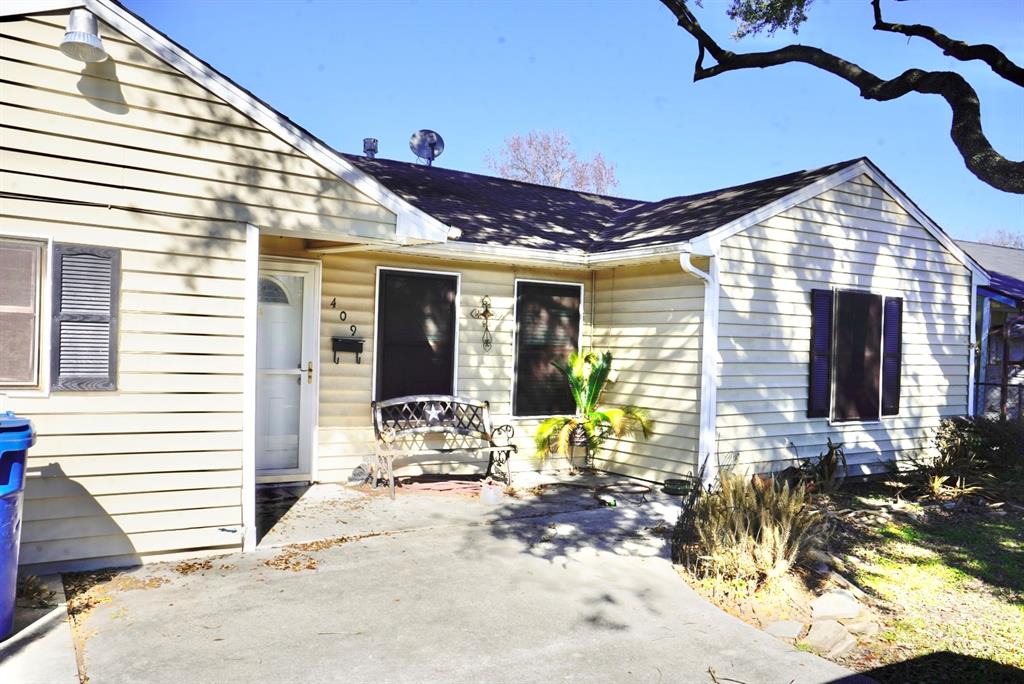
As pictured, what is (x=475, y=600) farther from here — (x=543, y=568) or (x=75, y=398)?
(x=75, y=398)

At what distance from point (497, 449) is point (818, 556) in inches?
133

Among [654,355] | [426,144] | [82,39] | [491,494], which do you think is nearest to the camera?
[82,39]

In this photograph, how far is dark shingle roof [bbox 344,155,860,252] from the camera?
863 cm

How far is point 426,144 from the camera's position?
519 inches

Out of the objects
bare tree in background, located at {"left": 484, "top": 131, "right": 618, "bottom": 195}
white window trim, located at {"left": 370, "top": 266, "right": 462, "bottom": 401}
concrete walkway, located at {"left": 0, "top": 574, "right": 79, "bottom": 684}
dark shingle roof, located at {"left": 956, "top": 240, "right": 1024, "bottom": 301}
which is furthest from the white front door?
bare tree in background, located at {"left": 484, "top": 131, "right": 618, "bottom": 195}

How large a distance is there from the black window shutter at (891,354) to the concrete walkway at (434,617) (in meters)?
4.83

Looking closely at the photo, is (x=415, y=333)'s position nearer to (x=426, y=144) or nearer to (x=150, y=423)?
(x=150, y=423)

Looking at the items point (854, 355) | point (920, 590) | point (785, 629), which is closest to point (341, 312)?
point (785, 629)

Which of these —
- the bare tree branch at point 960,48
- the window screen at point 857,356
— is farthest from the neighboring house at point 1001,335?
the bare tree branch at point 960,48

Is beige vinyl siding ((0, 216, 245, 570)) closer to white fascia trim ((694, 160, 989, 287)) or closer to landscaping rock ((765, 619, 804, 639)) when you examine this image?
landscaping rock ((765, 619, 804, 639))

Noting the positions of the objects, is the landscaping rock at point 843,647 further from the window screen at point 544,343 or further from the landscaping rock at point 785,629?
the window screen at point 544,343

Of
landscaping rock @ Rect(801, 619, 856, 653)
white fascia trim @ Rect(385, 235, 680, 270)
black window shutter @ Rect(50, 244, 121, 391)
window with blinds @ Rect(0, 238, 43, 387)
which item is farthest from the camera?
white fascia trim @ Rect(385, 235, 680, 270)

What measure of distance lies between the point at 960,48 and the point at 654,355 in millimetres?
4127

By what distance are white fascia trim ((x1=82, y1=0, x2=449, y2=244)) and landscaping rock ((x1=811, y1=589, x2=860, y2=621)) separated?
395 centimetres
